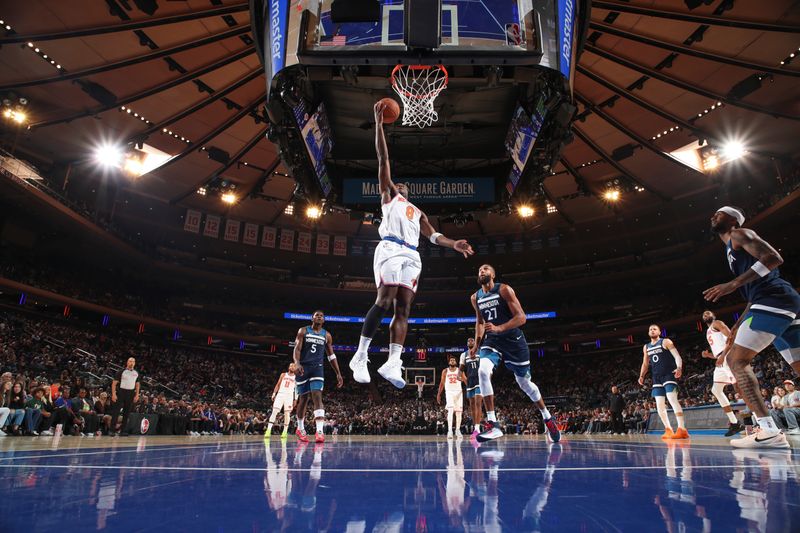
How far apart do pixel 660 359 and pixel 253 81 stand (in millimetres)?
13407

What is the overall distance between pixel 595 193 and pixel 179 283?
2770cm

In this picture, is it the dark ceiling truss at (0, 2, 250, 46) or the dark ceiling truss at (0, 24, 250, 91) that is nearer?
the dark ceiling truss at (0, 2, 250, 46)

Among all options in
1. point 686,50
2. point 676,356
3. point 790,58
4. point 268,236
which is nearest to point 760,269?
point 676,356

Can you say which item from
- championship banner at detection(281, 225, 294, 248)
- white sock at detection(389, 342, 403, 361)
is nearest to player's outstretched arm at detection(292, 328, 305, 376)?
white sock at detection(389, 342, 403, 361)

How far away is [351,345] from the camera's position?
34.3 meters

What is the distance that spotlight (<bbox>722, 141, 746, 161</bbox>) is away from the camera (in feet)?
A: 58.6

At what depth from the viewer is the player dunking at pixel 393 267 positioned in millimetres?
4402

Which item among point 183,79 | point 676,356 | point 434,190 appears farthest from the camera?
point 183,79

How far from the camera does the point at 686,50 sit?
12086 mm

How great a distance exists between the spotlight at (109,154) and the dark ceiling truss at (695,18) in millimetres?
18707

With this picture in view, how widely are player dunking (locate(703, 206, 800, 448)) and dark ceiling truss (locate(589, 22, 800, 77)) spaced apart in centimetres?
905

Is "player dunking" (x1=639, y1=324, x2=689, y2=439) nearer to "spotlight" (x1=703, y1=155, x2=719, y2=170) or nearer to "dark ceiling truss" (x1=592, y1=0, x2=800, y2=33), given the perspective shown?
"dark ceiling truss" (x1=592, y1=0, x2=800, y2=33)

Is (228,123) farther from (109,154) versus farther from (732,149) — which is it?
(732,149)

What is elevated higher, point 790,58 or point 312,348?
point 790,58
